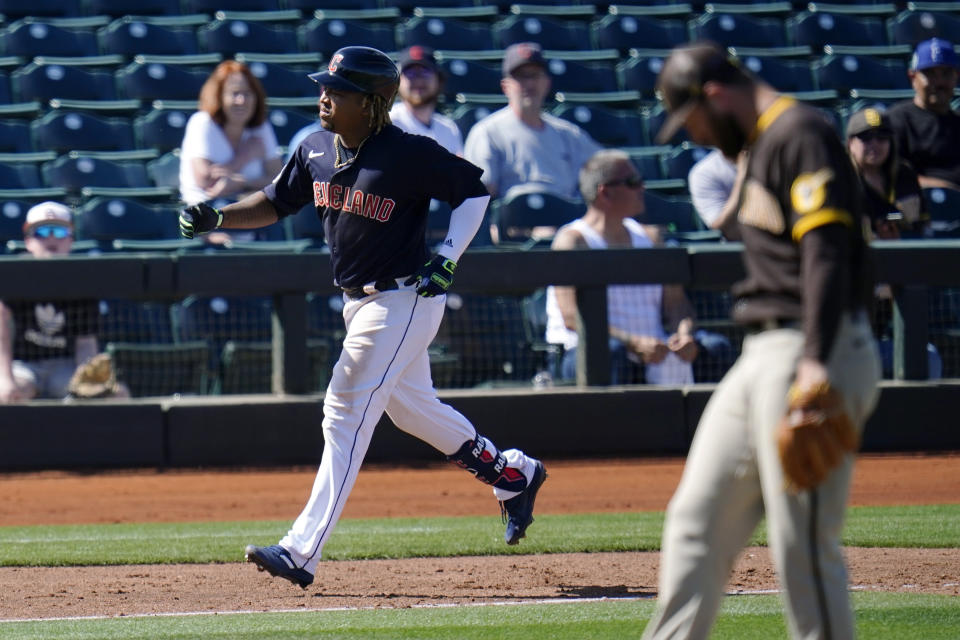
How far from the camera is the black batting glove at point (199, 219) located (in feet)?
17.7

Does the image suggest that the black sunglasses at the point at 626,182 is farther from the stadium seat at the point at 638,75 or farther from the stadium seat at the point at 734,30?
the stadium seat at the point at 734,30

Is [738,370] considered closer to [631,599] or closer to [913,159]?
[631,599]

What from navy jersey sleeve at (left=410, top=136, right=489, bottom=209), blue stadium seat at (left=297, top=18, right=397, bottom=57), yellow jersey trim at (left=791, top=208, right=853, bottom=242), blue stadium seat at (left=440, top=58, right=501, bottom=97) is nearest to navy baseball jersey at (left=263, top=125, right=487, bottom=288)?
navy jersey sleeve at (left=410, top=136, right=489, bottom=209)

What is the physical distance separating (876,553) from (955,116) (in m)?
5.27

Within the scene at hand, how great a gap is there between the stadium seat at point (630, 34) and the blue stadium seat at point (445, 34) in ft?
3.60

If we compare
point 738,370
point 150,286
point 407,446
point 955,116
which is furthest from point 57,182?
point 738,370

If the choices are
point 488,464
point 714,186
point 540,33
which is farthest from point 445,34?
point 488,464

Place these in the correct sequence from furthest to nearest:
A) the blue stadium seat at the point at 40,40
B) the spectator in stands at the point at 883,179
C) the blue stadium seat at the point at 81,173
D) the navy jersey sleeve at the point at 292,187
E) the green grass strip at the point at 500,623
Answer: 1. the blue stadium seat at the point at 40,40
2. the blue stadium seat at the point at 81,173
3. the spectator in stands at the point at 883,179
4. the navy jersey sleeve at the point at 292,187
5. the green grass strip at the point at 500,623

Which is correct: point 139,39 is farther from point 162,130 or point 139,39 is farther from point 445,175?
point 445,175

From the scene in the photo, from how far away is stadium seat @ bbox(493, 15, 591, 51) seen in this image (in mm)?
13070

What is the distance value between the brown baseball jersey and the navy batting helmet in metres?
2.34

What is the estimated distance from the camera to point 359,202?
17.0 feet

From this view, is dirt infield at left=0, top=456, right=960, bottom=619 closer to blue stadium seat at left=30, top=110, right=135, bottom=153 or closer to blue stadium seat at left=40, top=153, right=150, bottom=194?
A: blue stadium seat at left=40, top=153, right=150, bottom=194

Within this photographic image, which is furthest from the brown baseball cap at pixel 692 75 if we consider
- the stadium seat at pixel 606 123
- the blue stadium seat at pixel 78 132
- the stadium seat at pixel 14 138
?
the stadium seat at pixel 14 138
